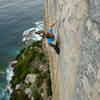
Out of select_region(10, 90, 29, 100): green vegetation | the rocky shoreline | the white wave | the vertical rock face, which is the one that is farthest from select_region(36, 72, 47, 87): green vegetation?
the white wave

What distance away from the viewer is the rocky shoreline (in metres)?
13.5

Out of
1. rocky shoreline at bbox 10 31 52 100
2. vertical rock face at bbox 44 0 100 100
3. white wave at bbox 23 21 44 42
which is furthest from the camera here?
white wave at bbox 23 21 44 42

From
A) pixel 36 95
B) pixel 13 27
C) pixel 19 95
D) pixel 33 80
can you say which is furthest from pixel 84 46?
pixel 13 27

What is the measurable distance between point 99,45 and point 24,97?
1346 centimetres

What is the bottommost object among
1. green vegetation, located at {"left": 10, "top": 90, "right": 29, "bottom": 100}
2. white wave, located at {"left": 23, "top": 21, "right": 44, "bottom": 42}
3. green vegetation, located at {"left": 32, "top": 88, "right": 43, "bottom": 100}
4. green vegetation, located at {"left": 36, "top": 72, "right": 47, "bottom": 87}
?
green vegetation, located at {"left": 10, "top": 90, "right": 29, "bottom": 100}

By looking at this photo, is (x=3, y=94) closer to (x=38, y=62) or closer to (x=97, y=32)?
(x=38, y=62)

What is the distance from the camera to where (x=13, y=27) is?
110ft

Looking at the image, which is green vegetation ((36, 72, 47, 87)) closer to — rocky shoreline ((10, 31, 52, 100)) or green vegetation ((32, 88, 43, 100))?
rocky shoreline ((10, 31, 52, 100))

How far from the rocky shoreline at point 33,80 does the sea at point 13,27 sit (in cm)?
217

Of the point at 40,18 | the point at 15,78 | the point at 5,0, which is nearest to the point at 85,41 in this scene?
the point at 15,78

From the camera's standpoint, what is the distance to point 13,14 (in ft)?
130

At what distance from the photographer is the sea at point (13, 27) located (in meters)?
20.6

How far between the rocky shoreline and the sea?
2.17 meters

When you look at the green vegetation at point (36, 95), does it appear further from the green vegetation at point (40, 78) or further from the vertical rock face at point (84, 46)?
the vertical rock face at point (84, 46)
